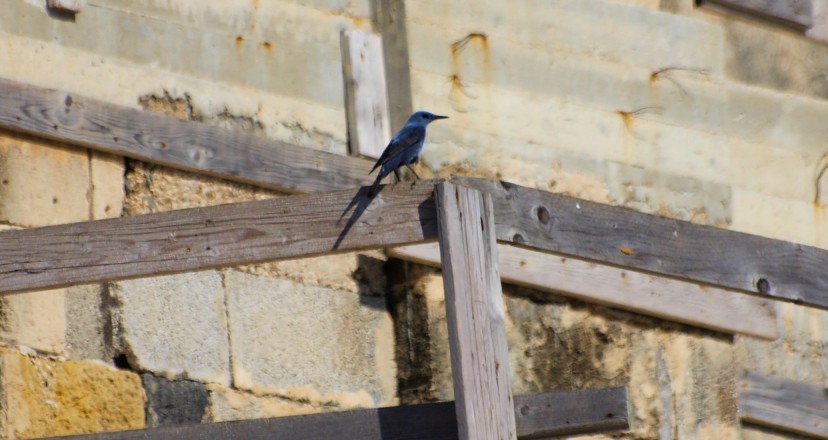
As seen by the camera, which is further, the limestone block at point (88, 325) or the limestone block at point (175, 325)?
the limestone block at point (175, 325)

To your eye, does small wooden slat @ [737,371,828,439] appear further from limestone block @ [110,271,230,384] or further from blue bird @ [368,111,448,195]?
limestone block @ [110,271,230,384]

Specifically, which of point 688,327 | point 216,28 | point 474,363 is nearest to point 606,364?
point 688,327

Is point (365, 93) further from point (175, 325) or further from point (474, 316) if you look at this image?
→ point (474, 316)

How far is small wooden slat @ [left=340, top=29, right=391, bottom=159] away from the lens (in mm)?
5641

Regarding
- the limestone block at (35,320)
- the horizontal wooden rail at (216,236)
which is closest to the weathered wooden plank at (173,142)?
the limestone block at (35,320)

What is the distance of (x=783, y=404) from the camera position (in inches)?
255

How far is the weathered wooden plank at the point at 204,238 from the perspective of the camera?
3.60 m

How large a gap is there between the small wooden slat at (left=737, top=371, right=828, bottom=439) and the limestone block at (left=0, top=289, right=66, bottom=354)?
286cm

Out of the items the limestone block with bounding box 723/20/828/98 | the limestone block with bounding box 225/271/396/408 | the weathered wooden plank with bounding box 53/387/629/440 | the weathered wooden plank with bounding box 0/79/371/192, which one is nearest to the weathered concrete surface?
the weathered wooden plank with bounding box 0/79/371/192

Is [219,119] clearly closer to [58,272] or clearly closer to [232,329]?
[232,329]

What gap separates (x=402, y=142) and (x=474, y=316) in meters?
1.54

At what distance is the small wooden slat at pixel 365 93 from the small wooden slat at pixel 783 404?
1855 mm

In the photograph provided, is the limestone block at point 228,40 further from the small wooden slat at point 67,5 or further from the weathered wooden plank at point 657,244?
the weathered wooden plank at point 657,244

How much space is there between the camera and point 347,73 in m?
5.73
